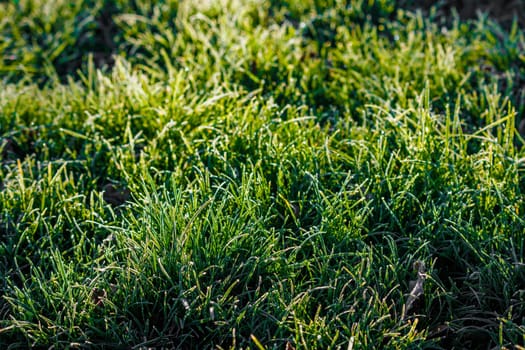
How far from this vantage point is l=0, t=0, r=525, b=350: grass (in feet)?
7.13

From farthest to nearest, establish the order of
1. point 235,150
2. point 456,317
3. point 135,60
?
point 135,60, point 235,150, point 456,317

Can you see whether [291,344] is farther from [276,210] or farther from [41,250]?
[41,250]

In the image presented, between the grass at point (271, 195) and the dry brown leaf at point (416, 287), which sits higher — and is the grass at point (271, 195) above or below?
above

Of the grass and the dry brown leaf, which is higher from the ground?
the grass

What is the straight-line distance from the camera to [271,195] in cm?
269

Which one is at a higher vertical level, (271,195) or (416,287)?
(271,195)

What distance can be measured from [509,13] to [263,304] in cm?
284

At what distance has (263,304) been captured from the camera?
7.14 ft

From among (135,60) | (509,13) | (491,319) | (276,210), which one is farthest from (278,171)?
(509,13)

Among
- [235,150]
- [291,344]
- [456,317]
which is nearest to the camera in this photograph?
[291,344]

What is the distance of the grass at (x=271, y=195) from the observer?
2174mm

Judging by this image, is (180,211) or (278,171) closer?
(180,211)

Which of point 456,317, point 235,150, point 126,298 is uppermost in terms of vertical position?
point 235,150

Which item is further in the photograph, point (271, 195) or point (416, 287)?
point (271, 195)
